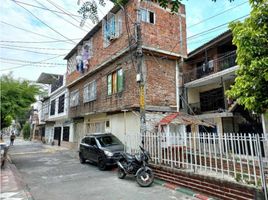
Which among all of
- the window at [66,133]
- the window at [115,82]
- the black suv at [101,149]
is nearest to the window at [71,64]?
the window at [66,133]

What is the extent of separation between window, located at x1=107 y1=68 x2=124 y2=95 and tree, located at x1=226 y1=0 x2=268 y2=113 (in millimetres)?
8739

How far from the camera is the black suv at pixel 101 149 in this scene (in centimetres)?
1082

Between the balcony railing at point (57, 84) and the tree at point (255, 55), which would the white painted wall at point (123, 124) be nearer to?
the tree at point (255, 55)

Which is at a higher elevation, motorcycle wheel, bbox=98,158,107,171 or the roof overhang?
the roof overhang

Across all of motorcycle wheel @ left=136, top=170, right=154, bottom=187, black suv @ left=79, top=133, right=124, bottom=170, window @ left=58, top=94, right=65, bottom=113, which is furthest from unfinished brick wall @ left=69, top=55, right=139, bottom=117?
window @ left=58, top=94, right=65, bottom=113

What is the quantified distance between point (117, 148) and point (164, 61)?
18.3ft

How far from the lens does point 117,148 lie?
1139cm

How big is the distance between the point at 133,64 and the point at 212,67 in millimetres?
7634

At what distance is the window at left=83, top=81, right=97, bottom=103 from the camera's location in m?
16.4

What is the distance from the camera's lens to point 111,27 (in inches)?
565

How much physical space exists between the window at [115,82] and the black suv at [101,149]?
291cm

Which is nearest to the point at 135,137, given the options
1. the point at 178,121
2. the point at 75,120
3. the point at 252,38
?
the point at 178,121

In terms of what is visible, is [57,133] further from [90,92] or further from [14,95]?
[14,95]

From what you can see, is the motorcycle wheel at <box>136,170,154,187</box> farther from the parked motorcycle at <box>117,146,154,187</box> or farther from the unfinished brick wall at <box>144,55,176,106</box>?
the unfinished brick wall at <box>144,55,176,106</box>
